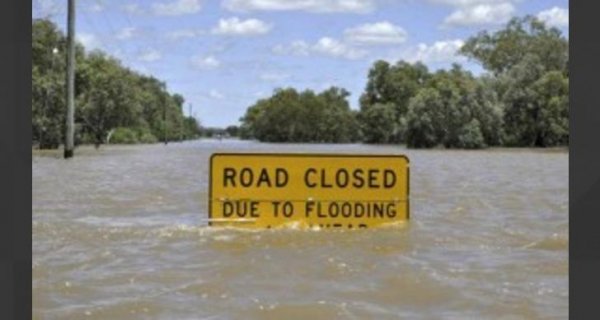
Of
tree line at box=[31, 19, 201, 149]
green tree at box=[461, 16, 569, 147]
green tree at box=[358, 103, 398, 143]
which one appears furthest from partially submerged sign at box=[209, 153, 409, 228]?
green tree at box=[358, 103, 398, 143]

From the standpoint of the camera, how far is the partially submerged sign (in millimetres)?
11258

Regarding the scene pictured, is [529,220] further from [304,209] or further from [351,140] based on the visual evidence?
[351,140]

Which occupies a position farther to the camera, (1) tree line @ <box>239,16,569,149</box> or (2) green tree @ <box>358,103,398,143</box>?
(2) green tree @ <box>358,103,398,143</box>

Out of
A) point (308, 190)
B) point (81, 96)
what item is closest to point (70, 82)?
Answer: point (308, 190)

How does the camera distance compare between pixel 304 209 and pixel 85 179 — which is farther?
pixel 85 179

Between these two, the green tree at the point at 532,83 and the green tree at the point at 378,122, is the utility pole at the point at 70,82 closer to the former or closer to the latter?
the green tree at the point at 532,83

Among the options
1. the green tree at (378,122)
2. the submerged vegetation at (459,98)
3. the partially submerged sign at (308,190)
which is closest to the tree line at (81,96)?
the submerged vegetation at (459,98)

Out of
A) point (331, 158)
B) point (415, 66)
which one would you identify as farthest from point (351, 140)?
point (331, 158)

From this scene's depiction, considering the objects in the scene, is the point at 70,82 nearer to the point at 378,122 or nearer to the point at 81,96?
the point at 81,96

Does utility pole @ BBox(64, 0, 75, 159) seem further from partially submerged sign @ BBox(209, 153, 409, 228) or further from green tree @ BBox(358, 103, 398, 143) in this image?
green tree @ BBox(358, 103, 398, 143)

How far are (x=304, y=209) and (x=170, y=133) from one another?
160 metres

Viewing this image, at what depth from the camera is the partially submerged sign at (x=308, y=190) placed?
11258 mm

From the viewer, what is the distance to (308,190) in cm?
1146

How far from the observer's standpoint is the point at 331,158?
11609 millimetres
